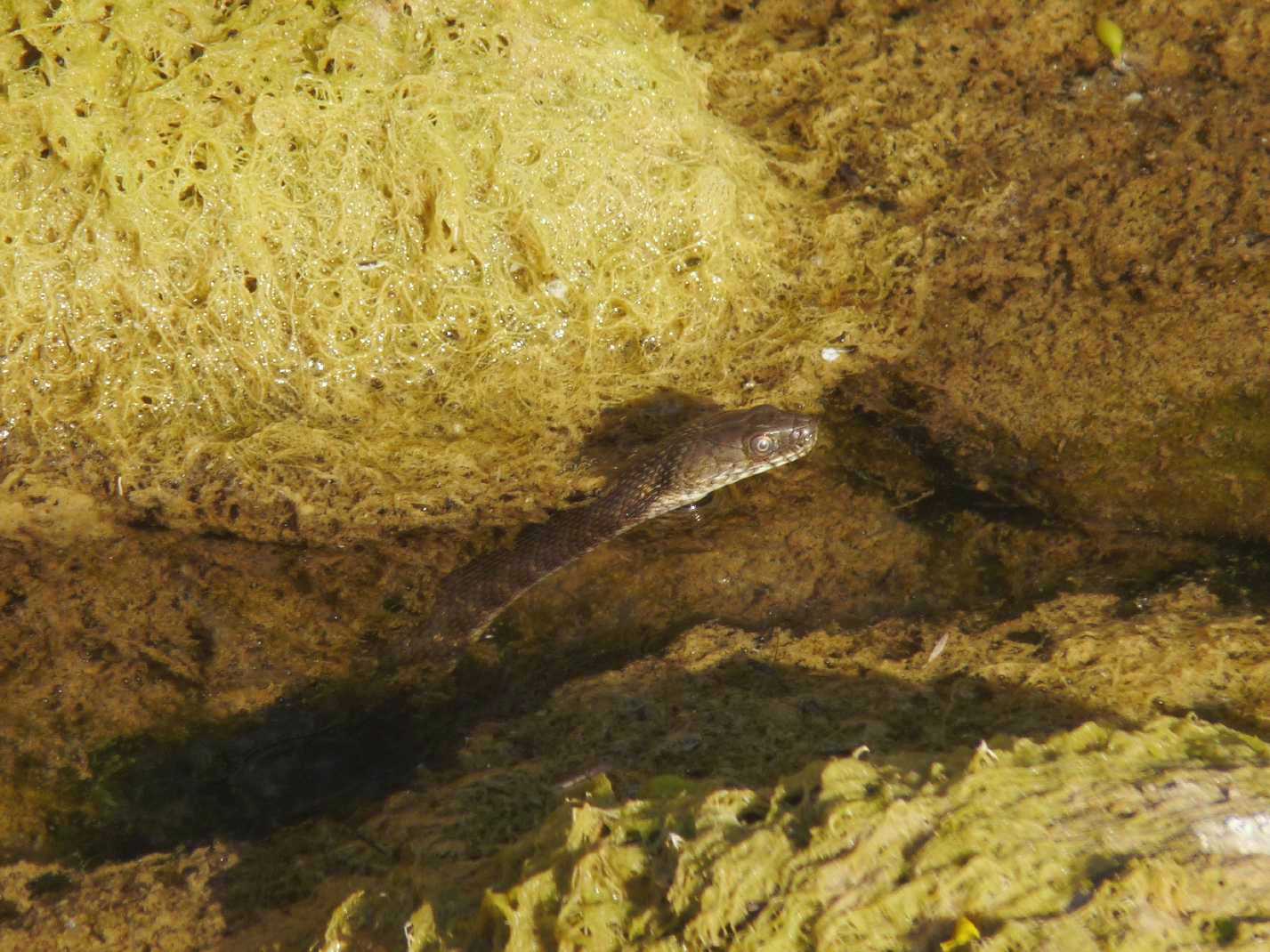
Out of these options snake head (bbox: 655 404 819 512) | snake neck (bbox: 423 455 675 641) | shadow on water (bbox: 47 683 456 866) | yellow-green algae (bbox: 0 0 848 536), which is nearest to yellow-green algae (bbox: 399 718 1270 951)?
shadow on water (bbox: 47 683 456 866)

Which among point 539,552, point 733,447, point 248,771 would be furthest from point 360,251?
point 248,771

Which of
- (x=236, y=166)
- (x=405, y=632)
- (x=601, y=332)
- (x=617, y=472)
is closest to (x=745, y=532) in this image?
(x=617, y=472)

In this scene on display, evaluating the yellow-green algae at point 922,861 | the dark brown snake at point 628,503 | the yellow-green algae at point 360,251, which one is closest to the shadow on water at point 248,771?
the dark brown snake at point 628,503

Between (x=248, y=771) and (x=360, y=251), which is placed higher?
(x=360, y=251)

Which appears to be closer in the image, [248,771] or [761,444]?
[248,771]

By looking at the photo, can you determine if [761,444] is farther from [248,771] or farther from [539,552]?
[248,771]

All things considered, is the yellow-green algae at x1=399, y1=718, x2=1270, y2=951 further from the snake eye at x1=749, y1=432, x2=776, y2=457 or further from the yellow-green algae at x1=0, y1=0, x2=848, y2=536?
the yellow-green algae at x1=0, y1=0, x2=848, y2=536

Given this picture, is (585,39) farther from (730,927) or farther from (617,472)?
(730,927)
